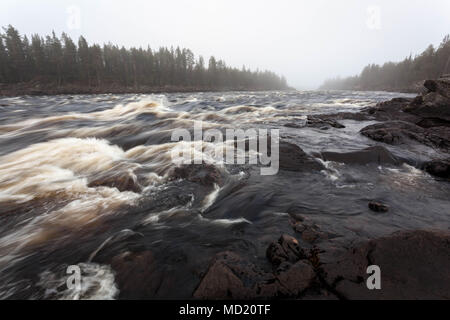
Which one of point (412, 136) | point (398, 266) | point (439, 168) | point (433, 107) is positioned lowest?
point (398, 266)

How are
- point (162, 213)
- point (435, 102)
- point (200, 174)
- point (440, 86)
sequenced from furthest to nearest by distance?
1. point (440, 86)
2. point (435, 102)
3. point (200, 174)
4. point (162, 213)

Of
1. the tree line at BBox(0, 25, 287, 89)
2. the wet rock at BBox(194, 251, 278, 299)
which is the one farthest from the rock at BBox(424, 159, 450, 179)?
the tree line at BBox(0, 25, 287, 89)

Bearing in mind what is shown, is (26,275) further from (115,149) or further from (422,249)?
(115,149)

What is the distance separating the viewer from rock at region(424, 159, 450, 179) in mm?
4336

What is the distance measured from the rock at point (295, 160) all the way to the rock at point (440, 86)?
1011cm

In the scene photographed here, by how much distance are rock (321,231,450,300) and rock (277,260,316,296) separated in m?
0.16

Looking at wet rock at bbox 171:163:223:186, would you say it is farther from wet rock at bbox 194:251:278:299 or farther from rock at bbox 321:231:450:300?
rock at bbox 321:231:450:300

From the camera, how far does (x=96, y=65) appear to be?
64375mm

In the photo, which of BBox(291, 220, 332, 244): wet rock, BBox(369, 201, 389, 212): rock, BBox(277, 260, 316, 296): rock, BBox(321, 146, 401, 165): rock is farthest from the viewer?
BBox(321, 146, 401, 165): rock

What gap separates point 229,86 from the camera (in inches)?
3991

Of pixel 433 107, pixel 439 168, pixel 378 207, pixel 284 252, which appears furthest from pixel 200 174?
pixel 433 107

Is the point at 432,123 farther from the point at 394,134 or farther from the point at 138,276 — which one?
the point at 138,276

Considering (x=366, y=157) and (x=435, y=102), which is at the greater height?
(x=435, y=102)

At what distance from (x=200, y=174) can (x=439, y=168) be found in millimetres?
5130
